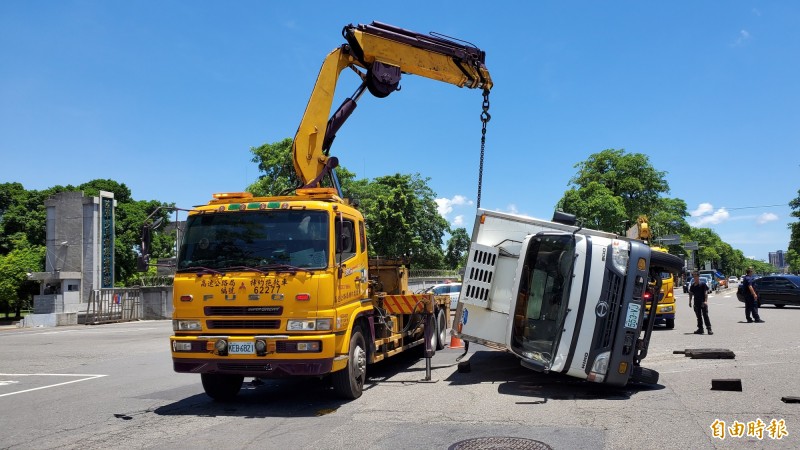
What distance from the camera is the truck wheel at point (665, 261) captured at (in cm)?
915

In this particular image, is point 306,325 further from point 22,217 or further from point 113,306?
point 22,217

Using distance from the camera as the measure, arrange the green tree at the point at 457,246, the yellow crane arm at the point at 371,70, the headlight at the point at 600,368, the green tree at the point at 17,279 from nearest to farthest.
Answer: the headlight at the point at 600,368 < the yellow crane arm at the point at 371,70 < the green tree at the point at 17,279 < the green tree at the point at 457,246

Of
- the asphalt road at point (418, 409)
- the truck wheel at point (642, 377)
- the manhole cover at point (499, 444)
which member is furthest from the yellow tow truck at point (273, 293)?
the truck wheel at point (642, 377)

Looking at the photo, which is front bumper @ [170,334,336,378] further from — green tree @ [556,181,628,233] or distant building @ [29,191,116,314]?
green tree @ [556,181,628,233]

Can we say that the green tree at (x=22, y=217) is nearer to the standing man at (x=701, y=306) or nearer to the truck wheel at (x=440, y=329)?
the truck wheel at (x=440, y=329)

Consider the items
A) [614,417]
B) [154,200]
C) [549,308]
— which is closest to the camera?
[614,417]

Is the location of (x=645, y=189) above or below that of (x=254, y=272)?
above

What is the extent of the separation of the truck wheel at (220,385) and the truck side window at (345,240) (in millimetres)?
2328

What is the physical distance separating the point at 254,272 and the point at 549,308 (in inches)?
185

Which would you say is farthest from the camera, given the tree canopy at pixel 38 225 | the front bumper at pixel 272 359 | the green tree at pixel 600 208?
the green tree at pixel 600 208

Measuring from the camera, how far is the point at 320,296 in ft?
24.7

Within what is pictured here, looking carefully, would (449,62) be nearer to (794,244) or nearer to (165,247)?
(794,244)

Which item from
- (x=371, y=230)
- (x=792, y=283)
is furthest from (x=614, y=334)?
(x=371, y=230)

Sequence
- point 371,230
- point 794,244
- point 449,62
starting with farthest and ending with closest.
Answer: point 794,244 → point 371,230 → point 449,62
